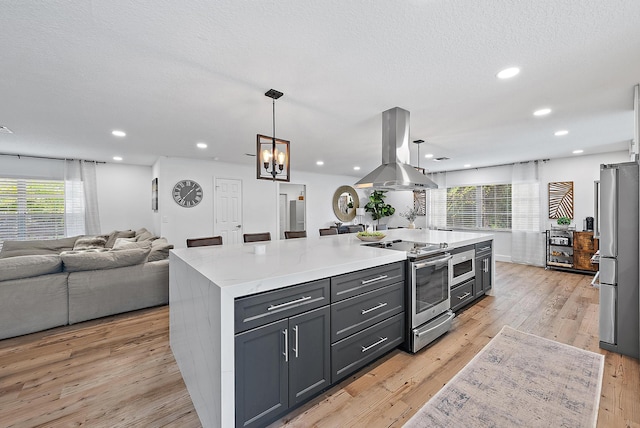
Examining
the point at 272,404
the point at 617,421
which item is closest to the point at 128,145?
the point at 272,404

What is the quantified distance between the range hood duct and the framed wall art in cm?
456

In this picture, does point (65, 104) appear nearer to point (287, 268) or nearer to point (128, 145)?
point (128, 145)

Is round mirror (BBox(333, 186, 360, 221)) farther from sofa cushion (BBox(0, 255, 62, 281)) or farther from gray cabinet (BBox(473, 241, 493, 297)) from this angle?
sofa cushion (BBox(0, 255, 62, 281))

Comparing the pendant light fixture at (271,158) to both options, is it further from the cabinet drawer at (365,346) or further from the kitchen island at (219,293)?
the cabinet drawer at (365,346)

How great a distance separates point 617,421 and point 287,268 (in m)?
2.23

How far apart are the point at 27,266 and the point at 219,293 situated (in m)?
3.06

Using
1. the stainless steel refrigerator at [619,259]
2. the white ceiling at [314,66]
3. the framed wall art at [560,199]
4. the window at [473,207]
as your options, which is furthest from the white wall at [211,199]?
the stainless steel refrigerator at [619,259]

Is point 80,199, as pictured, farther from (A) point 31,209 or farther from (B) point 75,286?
(B) point 75,286

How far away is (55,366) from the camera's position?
2.21 metres

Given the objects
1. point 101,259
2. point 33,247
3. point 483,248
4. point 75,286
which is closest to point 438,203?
point 483,248

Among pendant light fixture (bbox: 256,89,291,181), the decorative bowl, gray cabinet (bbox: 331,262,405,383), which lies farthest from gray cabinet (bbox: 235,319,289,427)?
the decorative bowl

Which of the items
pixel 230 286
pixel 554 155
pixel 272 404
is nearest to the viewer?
pixel 230 286

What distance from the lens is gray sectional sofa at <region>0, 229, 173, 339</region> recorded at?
2736 mm

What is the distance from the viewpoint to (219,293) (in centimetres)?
128
